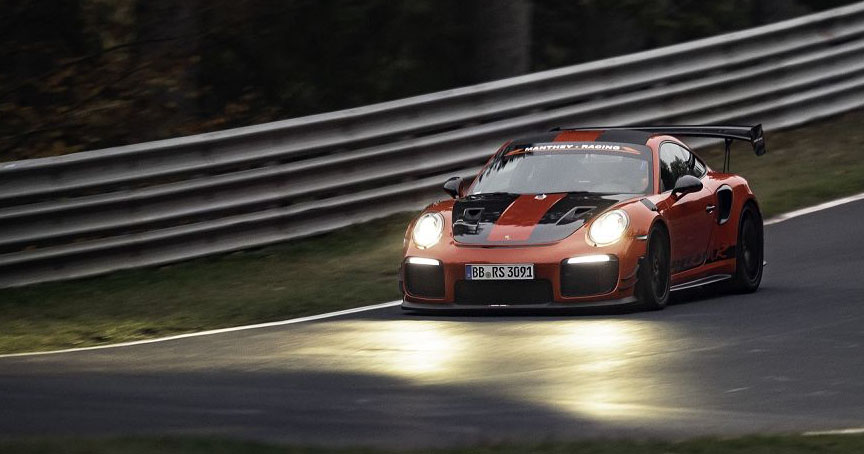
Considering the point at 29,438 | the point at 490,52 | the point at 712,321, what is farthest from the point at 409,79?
the point at 29,438

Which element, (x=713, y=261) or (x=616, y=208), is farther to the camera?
(x=713, y=261)

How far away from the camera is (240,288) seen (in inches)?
505

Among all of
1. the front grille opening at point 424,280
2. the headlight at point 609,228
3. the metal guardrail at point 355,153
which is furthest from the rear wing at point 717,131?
the metal guardrail at point 355,153

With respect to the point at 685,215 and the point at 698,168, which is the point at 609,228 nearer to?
the point at 685,215

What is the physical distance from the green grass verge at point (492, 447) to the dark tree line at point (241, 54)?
1115 cm

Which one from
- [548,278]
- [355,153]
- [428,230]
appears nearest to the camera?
[548,278]

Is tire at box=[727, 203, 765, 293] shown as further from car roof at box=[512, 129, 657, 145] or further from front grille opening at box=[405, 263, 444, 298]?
front grille opening at box=[405, 263, 444, 298]

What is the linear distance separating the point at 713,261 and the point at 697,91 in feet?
19.5

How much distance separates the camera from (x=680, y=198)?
38.3 ft

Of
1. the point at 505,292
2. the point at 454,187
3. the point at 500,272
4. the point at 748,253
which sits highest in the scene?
the point at 454,187

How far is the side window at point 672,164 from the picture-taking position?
11852 millimetres

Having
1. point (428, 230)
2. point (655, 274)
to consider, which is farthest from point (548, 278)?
point (428, 230)

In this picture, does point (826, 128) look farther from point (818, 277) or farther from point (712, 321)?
point (712, 321)

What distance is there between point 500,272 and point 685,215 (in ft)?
5.33
